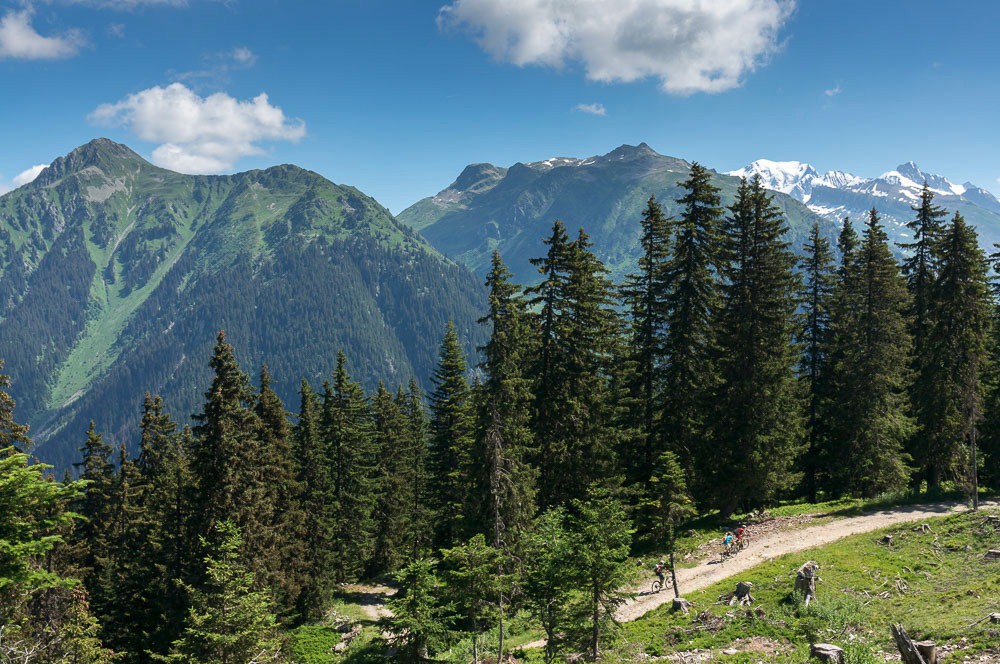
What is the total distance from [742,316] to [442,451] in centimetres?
2749

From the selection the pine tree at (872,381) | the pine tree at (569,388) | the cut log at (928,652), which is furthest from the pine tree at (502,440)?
the pine tree at (872,381)

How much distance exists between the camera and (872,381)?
1271 inches

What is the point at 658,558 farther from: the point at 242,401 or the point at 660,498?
the point at 242,401

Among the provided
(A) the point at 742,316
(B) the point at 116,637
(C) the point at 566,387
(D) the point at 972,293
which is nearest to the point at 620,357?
(C) the point at 566,387

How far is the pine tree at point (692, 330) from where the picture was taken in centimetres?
3092

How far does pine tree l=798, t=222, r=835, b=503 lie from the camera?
3641 cm

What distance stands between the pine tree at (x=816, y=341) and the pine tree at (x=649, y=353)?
422 inches

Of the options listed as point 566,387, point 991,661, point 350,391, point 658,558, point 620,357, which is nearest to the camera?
point 991,661

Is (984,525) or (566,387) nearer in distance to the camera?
(984,525)

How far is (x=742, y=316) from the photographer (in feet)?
105

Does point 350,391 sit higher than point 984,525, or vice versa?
point 350,391

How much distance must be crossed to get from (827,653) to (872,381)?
2167 cm

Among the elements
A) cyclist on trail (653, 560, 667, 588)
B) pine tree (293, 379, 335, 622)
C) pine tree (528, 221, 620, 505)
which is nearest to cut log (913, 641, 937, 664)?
cyclist on trail (653, 560, 667, 588)

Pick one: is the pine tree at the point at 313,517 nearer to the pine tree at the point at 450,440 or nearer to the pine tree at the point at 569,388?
the pine tree at the point at 450,440
